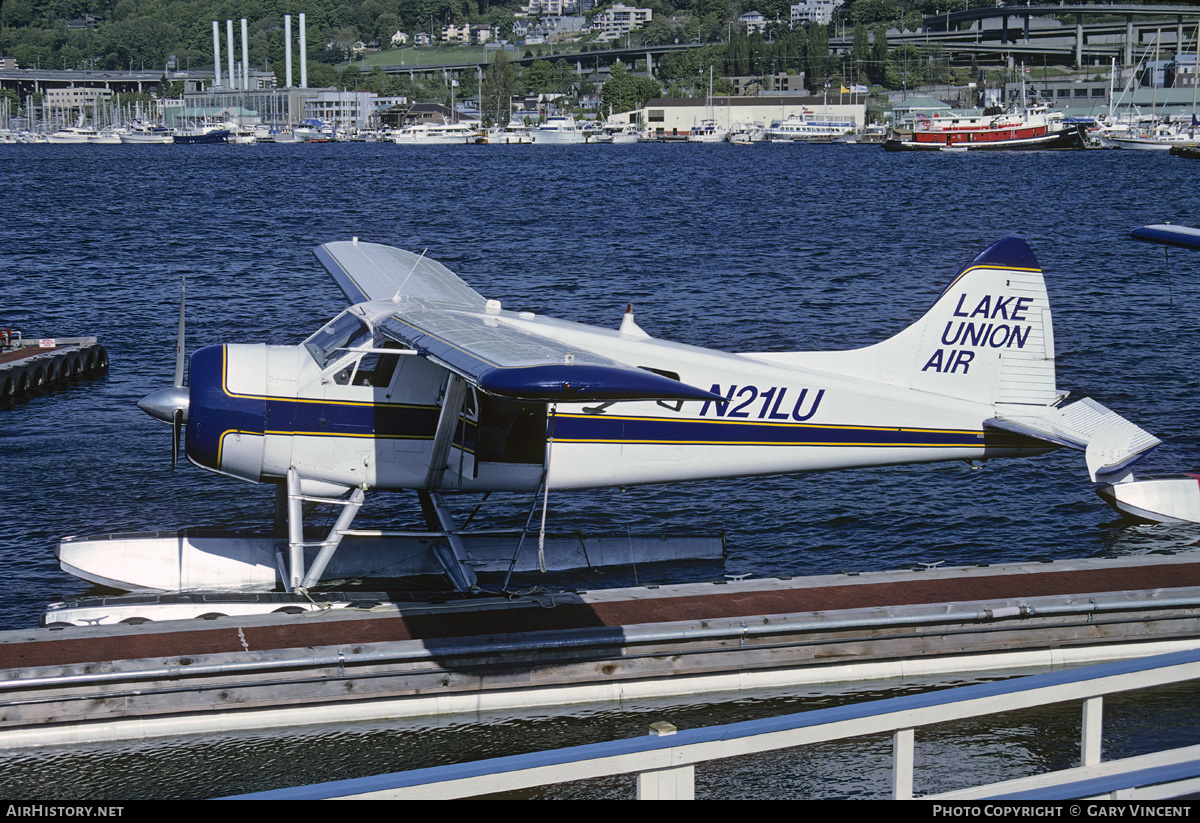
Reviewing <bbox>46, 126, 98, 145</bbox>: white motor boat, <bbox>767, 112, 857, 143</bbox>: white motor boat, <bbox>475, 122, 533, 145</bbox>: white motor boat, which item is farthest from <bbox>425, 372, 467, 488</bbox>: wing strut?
<bbox>46, 126, 98, 145</bbox>: white motor boat

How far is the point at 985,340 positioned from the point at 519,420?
4728mm

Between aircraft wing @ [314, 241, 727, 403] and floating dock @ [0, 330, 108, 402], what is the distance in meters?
9.21

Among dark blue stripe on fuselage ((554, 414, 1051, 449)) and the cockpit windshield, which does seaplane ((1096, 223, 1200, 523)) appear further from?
the cockpit windshield

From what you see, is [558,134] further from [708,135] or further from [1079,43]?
[1079,43]

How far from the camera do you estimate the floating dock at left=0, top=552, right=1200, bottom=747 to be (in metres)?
8.76

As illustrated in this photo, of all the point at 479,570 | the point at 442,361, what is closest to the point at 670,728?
the point at 442,361

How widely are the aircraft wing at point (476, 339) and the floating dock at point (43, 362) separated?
9208 mm

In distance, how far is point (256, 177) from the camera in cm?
Result: 9025

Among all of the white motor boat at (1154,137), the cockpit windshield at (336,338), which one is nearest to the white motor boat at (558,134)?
the white motor boat at (1154,137)

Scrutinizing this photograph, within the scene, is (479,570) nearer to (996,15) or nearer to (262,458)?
(262,458)

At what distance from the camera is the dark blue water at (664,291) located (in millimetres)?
14992

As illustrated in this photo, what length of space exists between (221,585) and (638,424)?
424 centimetres

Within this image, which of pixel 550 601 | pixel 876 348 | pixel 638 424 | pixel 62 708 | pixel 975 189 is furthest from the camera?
pixel 975 189

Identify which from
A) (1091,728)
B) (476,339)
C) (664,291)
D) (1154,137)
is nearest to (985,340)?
(476,339)
